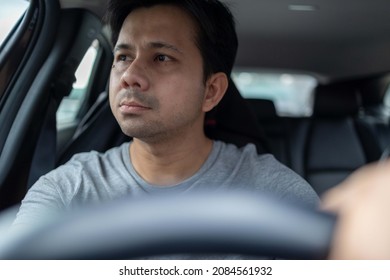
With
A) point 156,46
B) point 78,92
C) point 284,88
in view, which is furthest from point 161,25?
point 284,88

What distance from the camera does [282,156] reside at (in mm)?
1514

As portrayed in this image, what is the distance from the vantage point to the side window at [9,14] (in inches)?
35.4

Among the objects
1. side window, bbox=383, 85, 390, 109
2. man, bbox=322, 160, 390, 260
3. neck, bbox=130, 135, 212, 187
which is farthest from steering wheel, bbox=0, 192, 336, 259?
side window, bbox=383, 85, 390, 109

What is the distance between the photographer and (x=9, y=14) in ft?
3.08

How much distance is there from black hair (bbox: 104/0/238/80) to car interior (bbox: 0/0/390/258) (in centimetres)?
4

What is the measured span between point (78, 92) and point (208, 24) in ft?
1.39

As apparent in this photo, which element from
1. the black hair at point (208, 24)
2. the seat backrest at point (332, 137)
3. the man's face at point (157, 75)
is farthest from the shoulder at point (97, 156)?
the seat backrest at point (332, 137)

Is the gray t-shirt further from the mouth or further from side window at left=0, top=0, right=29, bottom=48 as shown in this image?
side window at left=0, top=0, right=29, bottom=48

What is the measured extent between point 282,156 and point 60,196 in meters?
0.80

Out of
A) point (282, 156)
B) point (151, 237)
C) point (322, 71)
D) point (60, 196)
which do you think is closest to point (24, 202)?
point (60, 196)

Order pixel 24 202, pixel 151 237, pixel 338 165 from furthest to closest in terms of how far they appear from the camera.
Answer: pixel 338 165, pixel 24 202, pixel 151 237

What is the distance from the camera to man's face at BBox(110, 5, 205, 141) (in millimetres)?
874

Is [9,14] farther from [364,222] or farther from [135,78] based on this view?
[364,222]
